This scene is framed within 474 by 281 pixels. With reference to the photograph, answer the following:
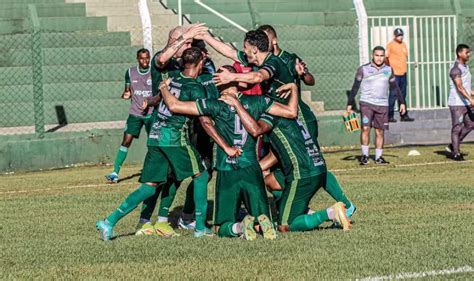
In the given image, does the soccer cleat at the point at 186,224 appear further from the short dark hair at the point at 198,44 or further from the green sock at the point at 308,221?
the short dark hair at the point at 198,44

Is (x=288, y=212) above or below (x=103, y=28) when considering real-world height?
→ below

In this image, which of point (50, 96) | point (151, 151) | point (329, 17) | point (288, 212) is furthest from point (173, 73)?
point (329, 17)

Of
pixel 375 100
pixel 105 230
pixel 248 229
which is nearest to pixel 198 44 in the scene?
pixel 105 230

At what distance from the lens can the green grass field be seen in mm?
9273

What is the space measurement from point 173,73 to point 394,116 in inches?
523

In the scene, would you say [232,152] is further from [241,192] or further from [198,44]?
[198,44]

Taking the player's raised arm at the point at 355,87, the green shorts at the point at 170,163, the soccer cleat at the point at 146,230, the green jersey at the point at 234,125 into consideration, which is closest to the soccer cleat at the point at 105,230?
the soccer cleat at the point at 146,230

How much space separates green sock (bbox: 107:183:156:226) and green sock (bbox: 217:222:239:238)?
77cm

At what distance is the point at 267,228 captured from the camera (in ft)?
36.1

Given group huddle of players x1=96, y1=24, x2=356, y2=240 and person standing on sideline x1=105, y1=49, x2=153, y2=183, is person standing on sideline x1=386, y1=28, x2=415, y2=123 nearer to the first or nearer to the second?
person standing on sideline x1=105, y1=49, x2=153, y2=183

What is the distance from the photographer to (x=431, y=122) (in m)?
25.0

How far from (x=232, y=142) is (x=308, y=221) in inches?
40.1

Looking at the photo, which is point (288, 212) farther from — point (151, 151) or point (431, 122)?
point (431, 122)

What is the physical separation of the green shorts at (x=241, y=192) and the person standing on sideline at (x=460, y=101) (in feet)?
29.5
